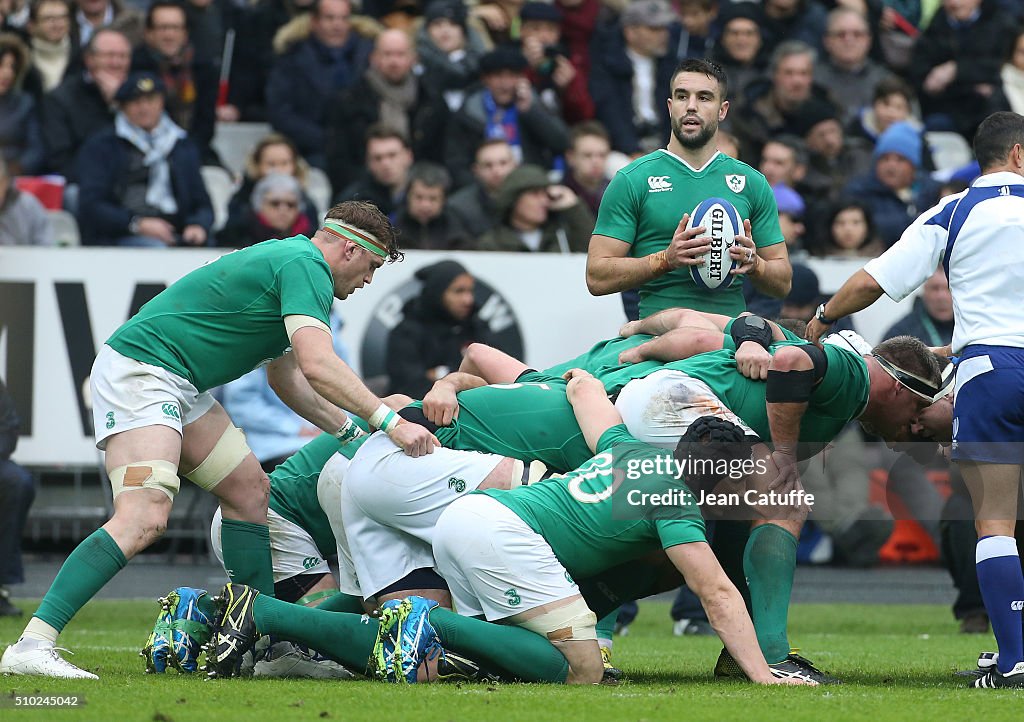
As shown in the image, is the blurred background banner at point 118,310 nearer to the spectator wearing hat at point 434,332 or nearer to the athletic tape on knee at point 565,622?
the spectator wearing hat at point 434,332

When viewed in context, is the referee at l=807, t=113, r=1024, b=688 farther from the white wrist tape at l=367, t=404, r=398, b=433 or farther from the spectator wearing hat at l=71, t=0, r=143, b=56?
the spectator wearing hat at l=71, t=0, r=143, b=56

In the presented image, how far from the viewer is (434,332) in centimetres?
1110

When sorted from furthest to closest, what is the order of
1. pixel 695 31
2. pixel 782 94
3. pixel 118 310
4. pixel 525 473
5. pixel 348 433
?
pixel 695 31, pixel 782 94, pixel 118 310, pixel 348 433, pixel 525 473

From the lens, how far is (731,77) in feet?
48.4

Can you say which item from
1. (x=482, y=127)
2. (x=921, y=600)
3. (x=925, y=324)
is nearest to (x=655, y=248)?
(x=925, y=324)

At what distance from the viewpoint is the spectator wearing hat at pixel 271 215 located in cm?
1174

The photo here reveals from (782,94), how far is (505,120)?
2.55 meters

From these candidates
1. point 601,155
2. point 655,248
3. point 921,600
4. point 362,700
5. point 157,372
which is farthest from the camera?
point 601,155

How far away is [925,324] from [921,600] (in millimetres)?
1944

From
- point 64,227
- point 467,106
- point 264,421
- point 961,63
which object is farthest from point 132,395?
point 961,63

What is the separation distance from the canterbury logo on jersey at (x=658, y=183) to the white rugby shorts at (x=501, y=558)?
226 centimetres

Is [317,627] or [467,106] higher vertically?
[467,106]

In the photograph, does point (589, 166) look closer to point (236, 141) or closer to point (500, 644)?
point (236, 141)

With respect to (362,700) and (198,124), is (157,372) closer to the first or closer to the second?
(362,700)
